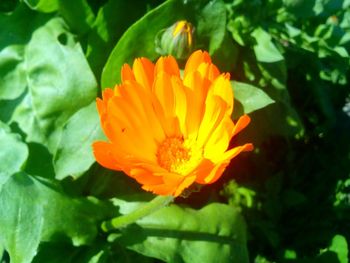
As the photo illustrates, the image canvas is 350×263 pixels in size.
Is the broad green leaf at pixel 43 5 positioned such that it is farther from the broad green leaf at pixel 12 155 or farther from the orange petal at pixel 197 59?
the orange petal at pixel 197 59

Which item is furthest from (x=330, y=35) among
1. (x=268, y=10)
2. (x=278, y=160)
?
(x=278, y=160)

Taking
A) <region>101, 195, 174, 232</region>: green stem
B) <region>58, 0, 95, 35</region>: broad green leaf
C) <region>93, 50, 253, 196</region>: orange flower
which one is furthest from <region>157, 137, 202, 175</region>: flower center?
<region>58, 0, 95, 35</region>: broad green leaf

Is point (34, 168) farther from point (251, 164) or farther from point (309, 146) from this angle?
point (309, 146)

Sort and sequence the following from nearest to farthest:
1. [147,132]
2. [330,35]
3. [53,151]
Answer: [147,132]
[53,151]
[330,35]

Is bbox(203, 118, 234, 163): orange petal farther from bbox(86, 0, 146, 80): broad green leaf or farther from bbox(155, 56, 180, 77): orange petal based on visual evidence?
bbox(86, 0, 146, 80): broad green leaf

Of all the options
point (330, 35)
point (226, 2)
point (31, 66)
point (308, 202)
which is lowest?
point (308, 202)

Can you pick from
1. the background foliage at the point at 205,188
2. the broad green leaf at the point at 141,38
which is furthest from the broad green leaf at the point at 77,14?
the broad green leaf at the point at 141,38

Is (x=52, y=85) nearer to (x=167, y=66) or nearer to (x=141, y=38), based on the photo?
(x=141, y=38)
